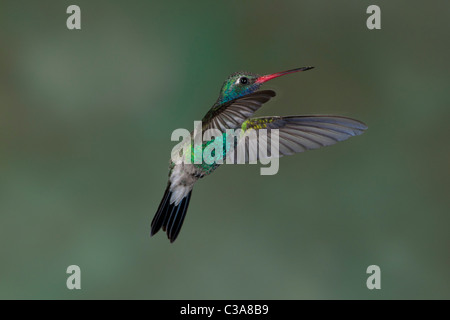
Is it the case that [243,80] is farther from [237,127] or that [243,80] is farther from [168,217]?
[168,217]

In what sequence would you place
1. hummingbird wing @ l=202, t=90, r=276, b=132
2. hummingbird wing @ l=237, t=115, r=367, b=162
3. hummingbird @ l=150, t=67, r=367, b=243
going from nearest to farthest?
hummingbird wing @ l=202, t=90, r=276, b=132
hummingbird @ l=150, t=67, r=367, b=243
hummingbird wing @ l=237, t=115, r=367, b=162

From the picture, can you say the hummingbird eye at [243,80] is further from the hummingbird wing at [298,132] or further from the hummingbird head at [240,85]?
the hummingbird wing at [298,132]

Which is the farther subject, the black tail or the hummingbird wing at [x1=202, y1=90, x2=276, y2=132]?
the black tail

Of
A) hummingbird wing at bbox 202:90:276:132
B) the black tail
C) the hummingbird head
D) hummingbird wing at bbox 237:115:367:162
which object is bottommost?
the black tail

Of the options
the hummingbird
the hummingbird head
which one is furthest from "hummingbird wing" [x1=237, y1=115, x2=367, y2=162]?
the hummingbird head

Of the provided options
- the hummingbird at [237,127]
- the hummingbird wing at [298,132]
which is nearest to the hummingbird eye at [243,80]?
the hummingbird at [237,127]

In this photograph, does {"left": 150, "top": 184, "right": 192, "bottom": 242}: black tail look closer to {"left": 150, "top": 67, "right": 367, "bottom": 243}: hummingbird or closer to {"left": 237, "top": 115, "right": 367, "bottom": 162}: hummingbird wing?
{"left": 150, "top": 67, "right": 367, "bottom": 243}: hummingbird

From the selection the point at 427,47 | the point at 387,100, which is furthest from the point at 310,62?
the point at 427,47

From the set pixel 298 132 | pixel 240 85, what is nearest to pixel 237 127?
pixel 240 85

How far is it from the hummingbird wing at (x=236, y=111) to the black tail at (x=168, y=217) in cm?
14

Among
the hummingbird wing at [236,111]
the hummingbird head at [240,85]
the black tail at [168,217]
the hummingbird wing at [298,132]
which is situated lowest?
the black tail at [168,217]

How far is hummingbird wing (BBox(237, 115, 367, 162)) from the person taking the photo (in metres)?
0.72

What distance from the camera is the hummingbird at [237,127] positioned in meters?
0.61

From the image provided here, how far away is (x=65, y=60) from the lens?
1.50m
